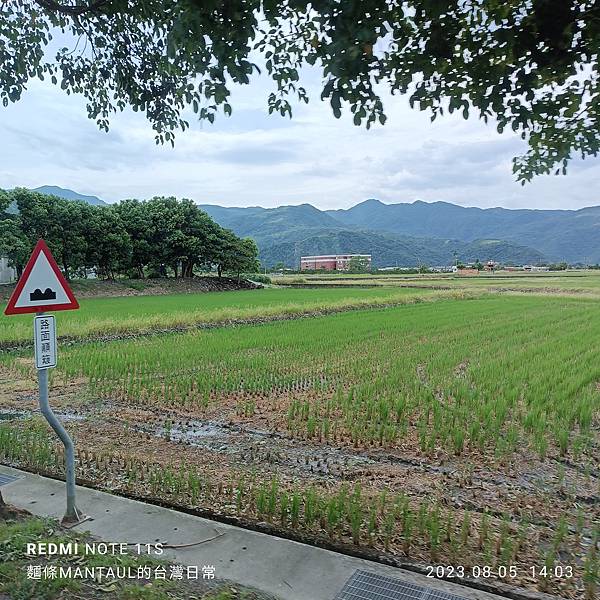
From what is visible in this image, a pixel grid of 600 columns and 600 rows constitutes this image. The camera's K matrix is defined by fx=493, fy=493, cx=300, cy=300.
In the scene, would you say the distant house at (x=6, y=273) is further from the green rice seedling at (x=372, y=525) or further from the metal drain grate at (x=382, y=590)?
the metal drain grate at (x=382, y=590)

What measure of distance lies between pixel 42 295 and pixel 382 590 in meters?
2.74

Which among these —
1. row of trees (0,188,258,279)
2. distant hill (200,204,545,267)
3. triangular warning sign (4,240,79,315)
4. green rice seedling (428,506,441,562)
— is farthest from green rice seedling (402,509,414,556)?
distant hill (200,204,545,267)

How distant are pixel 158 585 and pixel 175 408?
4337 mm

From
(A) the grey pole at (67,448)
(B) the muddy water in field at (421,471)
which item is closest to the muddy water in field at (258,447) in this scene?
(B) the muddy water in field at (421,471)

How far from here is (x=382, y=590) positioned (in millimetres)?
2631

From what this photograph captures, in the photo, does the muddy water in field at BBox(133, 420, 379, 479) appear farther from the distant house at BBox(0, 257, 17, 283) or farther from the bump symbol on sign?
the distant house at BBox(0, 257, 17, 283)

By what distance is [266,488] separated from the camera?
3955 mm

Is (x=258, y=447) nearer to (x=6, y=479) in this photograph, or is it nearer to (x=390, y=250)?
(x=6, y=479)

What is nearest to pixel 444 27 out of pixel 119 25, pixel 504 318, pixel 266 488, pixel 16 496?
pixel 119 25

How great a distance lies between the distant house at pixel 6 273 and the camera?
108 feet

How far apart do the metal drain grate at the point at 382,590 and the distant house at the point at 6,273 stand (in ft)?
117

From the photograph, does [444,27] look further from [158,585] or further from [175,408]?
[175,408]

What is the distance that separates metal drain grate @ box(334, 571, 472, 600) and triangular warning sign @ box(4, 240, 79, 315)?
2477 millimetres

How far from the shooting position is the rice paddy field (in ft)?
10.4
